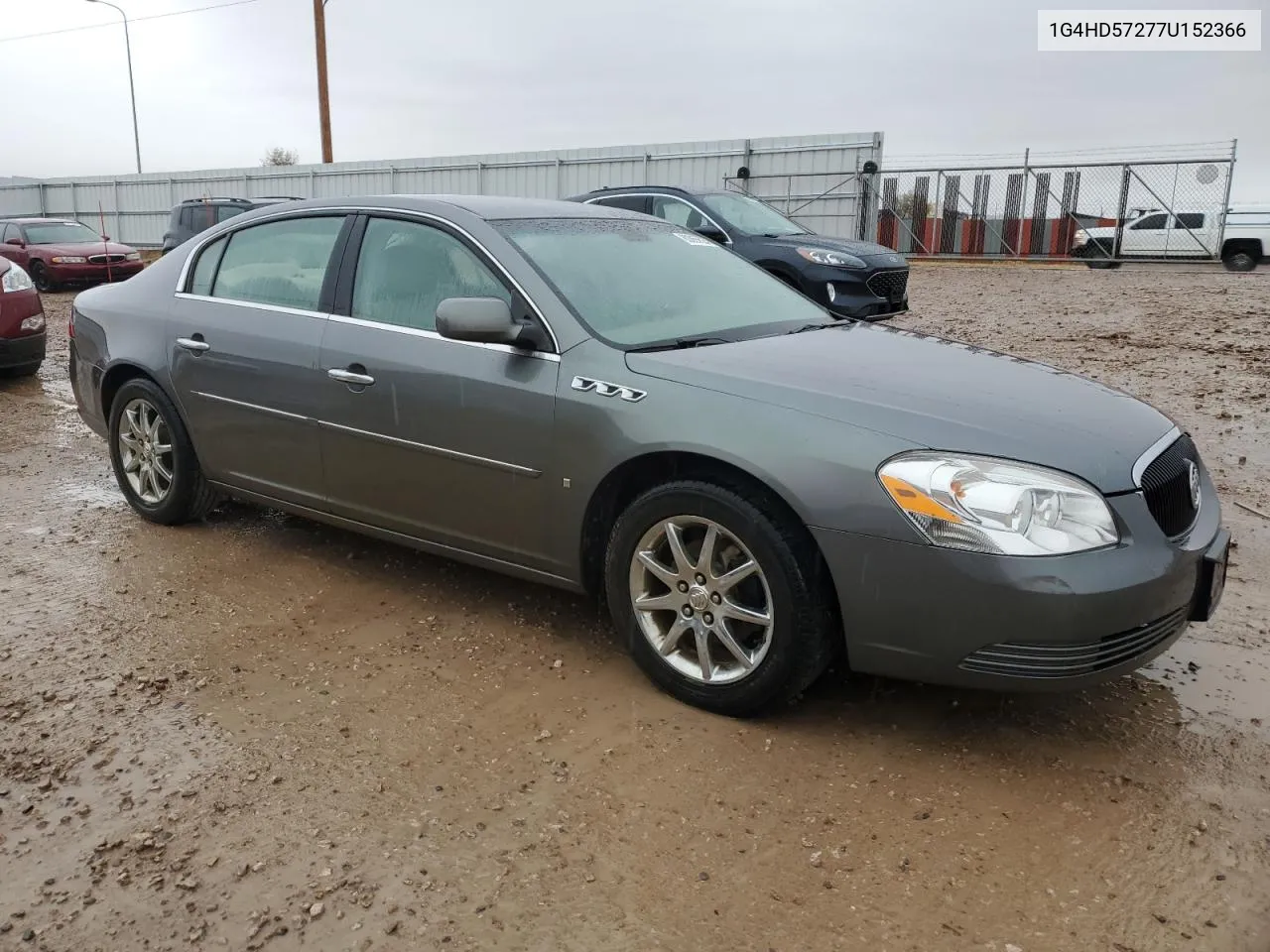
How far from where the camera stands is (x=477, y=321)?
342cm

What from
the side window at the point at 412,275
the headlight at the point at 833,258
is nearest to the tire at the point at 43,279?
the headlight at the point at 833,258

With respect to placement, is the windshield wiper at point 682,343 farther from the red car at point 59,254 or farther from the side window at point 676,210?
the red car at point 59,254

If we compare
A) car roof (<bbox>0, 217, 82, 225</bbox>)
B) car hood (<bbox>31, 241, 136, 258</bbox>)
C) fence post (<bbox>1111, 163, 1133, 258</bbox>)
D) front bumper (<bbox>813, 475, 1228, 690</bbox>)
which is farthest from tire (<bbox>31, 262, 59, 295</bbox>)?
fence post (<bbox>1111, 163, 1133, 258</bbox>)

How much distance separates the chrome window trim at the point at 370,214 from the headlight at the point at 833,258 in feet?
22.9

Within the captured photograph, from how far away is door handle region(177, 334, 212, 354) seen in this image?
4.54m

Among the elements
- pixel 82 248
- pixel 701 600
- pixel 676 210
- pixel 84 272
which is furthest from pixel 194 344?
pixel 82 248

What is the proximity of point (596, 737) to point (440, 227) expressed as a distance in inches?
79.1

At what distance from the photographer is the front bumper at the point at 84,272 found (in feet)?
60.3

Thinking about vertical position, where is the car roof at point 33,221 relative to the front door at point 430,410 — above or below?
above

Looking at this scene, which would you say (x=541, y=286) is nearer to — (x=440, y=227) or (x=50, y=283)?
(x=440, y=227)

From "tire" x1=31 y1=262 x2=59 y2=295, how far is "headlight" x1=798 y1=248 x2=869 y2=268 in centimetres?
1441

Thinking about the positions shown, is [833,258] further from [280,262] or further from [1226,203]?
[1226,203]

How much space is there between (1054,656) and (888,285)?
28.4ft

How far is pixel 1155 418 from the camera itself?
3.34 metres
